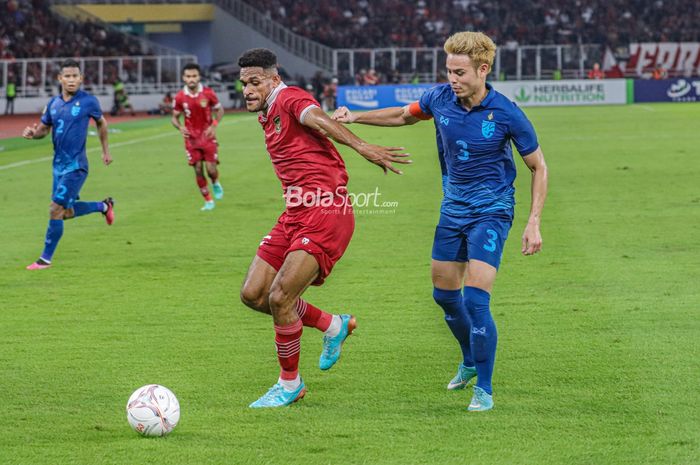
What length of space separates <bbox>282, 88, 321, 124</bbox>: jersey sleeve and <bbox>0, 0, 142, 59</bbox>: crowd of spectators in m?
49.2

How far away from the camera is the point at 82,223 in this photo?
16297mm

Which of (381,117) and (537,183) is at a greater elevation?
(381,117)

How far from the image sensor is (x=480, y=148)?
684 centimetres

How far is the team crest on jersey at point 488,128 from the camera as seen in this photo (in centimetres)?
678

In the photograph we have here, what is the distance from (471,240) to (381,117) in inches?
44.9

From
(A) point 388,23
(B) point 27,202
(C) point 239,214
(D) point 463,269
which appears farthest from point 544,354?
(A) point 388,23

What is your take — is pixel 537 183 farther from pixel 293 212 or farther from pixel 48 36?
pixel 48 36

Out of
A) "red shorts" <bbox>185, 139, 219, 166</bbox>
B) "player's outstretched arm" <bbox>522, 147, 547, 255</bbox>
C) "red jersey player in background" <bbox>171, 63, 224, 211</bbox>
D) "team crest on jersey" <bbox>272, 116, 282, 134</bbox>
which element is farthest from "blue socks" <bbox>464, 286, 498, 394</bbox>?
"red shorts" <bbox>185, 139, 219, 166</bbox>

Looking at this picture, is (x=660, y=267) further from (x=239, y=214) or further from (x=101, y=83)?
(x=101, y=83)

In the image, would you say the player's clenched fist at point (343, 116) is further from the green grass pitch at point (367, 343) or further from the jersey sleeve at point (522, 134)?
the green grass pitch at point (367, 343)

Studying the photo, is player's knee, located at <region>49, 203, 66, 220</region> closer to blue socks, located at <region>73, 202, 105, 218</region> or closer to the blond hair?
blue socks, located at <region>73, 202, 105, 218</region>

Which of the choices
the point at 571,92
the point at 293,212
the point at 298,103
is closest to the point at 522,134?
the point at 298,103

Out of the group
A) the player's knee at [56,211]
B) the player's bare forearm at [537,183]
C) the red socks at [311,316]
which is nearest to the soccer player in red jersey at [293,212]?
the red socks at [311,316]

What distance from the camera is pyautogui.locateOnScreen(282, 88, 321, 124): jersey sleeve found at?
6977mm
